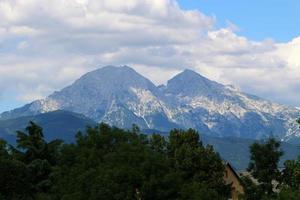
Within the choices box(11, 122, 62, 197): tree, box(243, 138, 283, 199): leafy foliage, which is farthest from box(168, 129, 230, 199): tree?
box(11, 122, 62, 197): tree

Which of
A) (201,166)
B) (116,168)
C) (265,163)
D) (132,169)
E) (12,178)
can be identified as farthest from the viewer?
(12,178)

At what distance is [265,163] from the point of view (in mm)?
74062

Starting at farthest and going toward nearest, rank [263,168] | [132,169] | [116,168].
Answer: [263,168], [116,168], [132,169]

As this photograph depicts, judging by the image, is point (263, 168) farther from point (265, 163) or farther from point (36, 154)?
point (36, 154)

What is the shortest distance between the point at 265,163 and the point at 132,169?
63.8ft

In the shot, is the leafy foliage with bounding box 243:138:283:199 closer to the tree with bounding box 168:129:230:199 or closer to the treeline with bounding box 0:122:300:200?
the treeline with bounding box 0:122:300:200

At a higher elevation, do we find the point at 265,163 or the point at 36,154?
the point at 36,154

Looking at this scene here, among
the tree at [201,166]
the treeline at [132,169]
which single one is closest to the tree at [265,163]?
the treeline at [132,169]

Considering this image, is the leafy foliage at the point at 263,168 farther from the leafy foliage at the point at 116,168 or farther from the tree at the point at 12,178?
the tree at the point at 12,178

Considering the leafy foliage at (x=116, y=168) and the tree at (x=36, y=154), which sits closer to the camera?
the leafy foliage at (x=116, y=168)

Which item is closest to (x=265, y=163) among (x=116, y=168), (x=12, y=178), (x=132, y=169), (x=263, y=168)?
(x=263, y=168)

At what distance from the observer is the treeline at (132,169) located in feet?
198

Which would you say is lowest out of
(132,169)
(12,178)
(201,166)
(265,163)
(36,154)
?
(12,178)

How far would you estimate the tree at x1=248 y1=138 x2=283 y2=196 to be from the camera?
73.2 m
